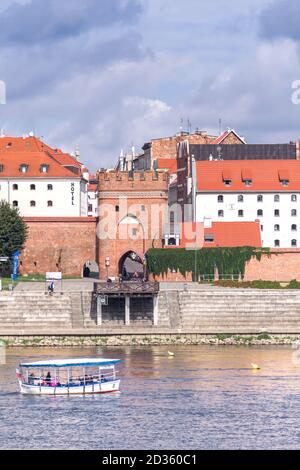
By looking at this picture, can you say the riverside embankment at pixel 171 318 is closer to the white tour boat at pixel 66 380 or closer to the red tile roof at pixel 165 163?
the white tour boat at pixel 66 380

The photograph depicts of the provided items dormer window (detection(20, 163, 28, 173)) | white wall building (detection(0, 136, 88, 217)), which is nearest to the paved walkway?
white wall building (detection(0, 136, 88, 217))

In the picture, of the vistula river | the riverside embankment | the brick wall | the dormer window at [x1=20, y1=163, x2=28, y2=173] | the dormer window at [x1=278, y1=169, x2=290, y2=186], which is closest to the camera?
the vistula river

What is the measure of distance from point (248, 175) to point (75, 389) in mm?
63747

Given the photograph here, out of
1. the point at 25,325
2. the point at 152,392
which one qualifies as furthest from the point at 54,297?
the point at 152,392

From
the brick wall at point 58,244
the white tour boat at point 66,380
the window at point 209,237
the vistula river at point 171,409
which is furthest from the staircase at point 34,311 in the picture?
the brick wall at point 58,244

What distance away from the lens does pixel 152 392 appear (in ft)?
246

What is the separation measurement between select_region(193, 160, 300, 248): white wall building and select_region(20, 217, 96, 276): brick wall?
12241 millimetres

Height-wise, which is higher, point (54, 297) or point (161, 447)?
point (54, 297)

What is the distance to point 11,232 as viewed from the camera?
4978 inches

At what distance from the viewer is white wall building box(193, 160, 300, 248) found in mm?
137875

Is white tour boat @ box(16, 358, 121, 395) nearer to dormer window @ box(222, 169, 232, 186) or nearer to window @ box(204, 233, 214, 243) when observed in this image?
window @ box(204, 233, 214, 243)

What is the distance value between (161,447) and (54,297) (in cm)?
4426

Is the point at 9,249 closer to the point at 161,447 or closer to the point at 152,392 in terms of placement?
the point at 152,392

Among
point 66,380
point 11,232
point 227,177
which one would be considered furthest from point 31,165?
point 66,380
